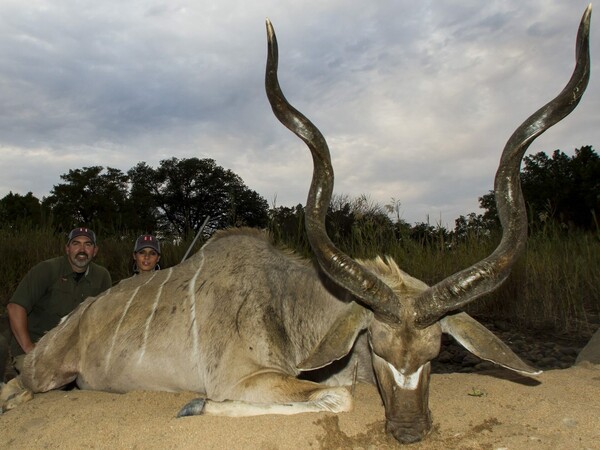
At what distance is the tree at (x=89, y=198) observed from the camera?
25.8m

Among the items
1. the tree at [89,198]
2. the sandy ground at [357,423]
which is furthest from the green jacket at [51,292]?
the tree at [89,198]

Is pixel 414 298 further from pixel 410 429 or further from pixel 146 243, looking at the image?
pixel 146 243

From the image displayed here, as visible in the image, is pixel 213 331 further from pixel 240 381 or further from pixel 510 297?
pixel 510 297

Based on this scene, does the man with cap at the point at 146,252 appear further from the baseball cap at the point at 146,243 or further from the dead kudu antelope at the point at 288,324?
the dead kudu antelope at the point at 288,324

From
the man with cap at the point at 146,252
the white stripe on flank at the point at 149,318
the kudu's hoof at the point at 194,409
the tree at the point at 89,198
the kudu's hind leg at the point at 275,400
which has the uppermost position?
the tree at the point at 89,198

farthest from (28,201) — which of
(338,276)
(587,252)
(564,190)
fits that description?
(338,276)

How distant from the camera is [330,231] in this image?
9883 millimetres

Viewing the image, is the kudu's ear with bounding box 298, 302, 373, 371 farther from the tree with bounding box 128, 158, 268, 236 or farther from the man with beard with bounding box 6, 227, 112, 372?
the tree with bounding box 128, 158, 268, 236

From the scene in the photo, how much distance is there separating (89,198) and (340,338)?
83.9 feet

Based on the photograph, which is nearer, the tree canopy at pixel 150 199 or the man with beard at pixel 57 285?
the man with beard at pixel 57 285

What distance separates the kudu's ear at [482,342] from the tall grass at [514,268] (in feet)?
13.2

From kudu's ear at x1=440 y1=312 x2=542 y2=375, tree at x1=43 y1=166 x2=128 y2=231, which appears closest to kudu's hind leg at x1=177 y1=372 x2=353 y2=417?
kudu's ear at x1=440 y1=312 x2=542 y2=375

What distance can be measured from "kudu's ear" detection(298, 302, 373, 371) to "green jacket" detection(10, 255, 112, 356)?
3.55m

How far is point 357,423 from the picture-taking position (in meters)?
3.09
